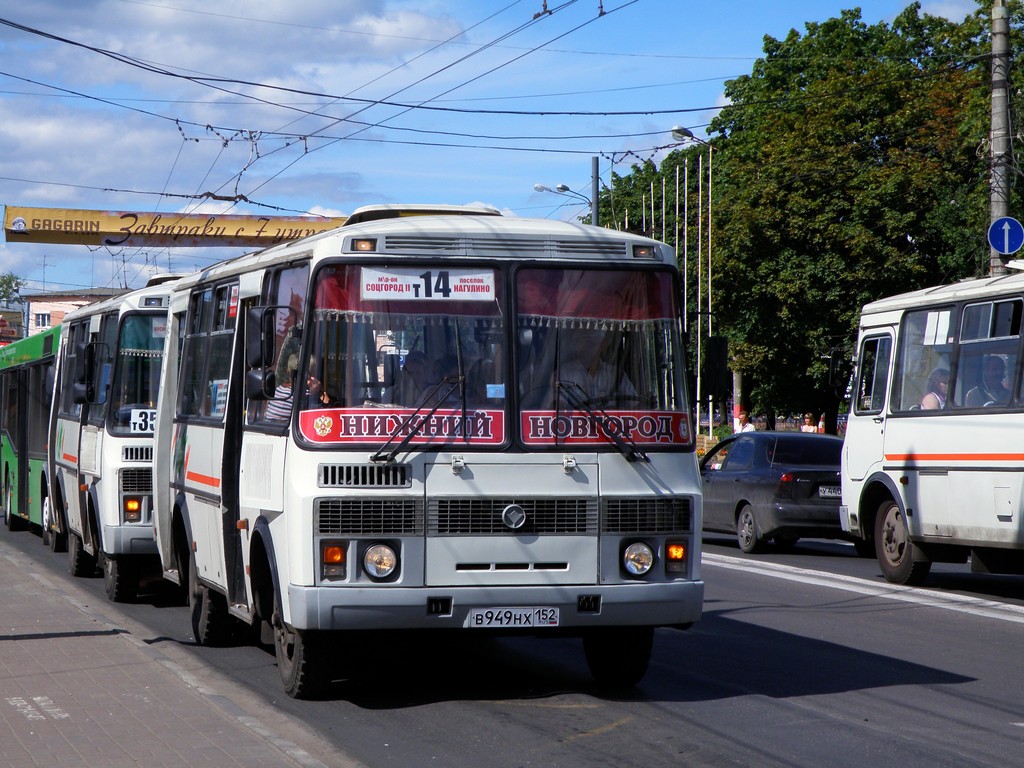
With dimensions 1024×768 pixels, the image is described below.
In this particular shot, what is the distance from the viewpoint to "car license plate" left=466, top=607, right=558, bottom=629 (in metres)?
8.20

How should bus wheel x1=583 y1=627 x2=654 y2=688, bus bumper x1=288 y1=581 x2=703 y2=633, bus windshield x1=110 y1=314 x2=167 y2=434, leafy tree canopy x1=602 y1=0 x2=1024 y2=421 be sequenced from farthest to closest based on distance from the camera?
leafy tree canopy x1=602 y1=0 x2=1024 y2=421, bus windshield x1=110 y1=314 x2=167 y2=434, bus wheel x1=583 y1=627 x2=654 y2=688, bus bumper x1=288 y1=581 x2=703 y2=633

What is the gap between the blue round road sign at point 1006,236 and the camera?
19.7 meters

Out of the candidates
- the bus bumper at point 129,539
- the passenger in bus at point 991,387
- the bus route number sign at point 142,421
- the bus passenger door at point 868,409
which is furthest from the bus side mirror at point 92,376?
the passenger in bus at point 991,387

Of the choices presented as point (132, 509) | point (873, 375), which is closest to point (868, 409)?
point (873, 375)

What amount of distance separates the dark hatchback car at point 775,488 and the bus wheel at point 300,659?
1096 cm

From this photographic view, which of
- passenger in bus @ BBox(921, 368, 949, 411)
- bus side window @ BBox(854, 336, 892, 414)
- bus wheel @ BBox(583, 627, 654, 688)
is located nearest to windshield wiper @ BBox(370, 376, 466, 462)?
bus wheel @ BBox(583, 627, 654, 688)

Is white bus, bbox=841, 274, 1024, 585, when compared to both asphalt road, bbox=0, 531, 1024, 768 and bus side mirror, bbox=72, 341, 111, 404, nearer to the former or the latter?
asphalt road, bbox=0, 531, 1024, 768

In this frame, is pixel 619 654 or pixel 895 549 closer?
pixel 619 654

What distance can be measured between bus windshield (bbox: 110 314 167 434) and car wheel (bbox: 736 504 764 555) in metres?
8.52

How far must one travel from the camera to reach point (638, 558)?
Result: 8.40 meters

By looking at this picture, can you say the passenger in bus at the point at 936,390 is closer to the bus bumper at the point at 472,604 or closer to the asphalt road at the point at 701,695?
the asphalt road at the point at 701,695

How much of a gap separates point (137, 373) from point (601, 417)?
7215 millimetres

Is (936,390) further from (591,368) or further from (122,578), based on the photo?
(122,578)

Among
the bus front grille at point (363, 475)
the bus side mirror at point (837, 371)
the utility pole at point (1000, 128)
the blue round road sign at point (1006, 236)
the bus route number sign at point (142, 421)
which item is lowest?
the bus front grille at point (363, 475)
